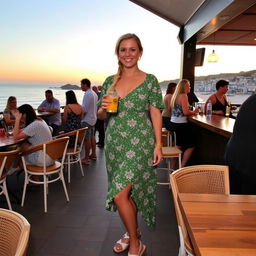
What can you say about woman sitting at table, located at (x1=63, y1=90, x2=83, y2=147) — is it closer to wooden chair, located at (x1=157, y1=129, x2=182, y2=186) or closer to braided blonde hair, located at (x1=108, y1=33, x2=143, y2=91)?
wooden chair, located at (x1=157, y1=129, x2=182, y2=186)

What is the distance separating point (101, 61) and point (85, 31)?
178 cm

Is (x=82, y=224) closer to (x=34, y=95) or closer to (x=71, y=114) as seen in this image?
(x=71, y=114)

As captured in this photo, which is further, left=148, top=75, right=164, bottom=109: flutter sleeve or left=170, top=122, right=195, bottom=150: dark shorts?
left=170, top=122, right=195, bottom=150: dark shorts

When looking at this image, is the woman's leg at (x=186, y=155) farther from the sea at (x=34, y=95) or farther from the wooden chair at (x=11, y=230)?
the wooden chair at (x=11, y=230)

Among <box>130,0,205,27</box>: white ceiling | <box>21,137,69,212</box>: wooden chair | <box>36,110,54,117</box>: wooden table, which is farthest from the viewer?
<box>36,110,54,117</box>: wooden table

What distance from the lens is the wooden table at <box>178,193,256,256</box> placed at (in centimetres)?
82

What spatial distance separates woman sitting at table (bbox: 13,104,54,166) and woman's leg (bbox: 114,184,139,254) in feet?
5.16

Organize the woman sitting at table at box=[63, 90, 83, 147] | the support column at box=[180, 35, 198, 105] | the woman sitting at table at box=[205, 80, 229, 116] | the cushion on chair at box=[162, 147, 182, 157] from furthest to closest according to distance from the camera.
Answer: the support column at box=[180, 35, 198, 105]
the woman sitting at table at box=[63, 90, 83, 147]
the woman sitting at table at box=[205, 80, 229, 116]
the cushion on chair at box=[162, 147, 182, 157]

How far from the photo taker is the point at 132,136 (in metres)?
1.96

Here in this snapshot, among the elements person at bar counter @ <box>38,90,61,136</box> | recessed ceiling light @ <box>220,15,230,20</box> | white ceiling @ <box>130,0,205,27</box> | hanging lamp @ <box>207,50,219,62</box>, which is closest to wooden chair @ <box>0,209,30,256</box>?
recessed ceiling light @ <box>220,15,230,20</box>

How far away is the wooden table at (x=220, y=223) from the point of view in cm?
82

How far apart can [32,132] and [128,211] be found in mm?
1908

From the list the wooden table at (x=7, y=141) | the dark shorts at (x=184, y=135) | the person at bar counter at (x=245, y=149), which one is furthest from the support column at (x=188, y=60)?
the person at bar counter at (x=245, y=149)

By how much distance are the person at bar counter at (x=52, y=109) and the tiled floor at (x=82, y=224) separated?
8.60 ft
